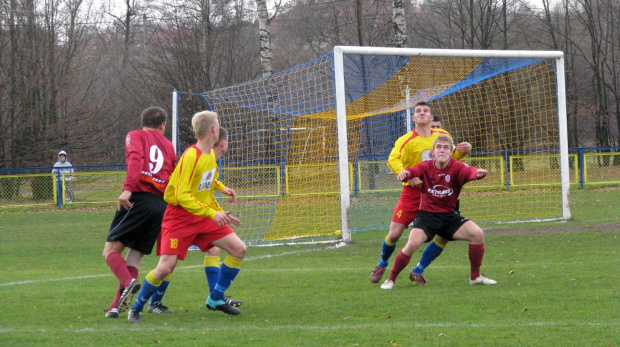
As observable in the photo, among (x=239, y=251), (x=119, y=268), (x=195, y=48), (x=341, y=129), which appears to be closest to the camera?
(x=239, y=251)

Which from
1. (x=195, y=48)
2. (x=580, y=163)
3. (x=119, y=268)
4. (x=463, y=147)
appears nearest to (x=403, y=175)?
(x=463, y=147)

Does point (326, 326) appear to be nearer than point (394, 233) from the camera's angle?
Yes

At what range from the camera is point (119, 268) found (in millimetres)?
6590

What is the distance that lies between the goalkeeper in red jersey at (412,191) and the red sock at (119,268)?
2.67 metres

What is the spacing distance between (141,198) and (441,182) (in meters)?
2.86

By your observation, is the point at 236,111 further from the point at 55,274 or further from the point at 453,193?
the point at 453,193

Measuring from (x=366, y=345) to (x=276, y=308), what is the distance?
5.87ft

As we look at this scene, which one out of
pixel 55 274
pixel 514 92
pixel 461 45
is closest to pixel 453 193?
pixel 55 274

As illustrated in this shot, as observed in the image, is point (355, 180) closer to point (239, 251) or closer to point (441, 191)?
point (441, 191)

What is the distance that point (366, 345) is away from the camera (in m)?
5.14

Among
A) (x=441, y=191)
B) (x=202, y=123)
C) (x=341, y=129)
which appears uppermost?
(x=341, y=129)

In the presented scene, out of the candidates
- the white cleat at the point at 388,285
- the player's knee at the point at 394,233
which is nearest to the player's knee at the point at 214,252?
the white cleat at the point at 388,285

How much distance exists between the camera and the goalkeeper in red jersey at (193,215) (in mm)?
6062

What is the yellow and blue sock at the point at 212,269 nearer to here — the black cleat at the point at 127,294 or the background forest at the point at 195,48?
the black cleat at the point at 127,294
